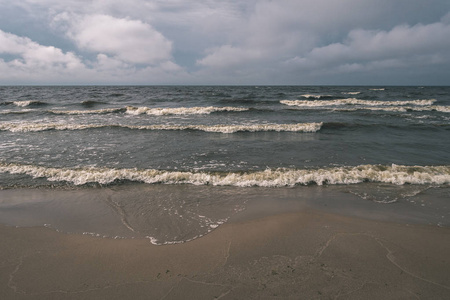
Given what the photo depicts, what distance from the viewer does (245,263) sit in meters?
3.57

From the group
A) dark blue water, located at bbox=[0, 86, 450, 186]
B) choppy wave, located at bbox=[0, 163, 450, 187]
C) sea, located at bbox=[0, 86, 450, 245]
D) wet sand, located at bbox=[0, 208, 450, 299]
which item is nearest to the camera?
wet sand, located at bbox=[0, 208, 450, 299]

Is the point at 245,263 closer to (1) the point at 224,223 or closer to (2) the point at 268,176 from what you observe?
(1) the point at 224,223

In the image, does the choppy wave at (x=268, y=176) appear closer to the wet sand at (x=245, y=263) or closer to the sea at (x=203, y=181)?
the sea at (x=203, y=181)

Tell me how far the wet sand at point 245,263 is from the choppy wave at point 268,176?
2153 millimetres

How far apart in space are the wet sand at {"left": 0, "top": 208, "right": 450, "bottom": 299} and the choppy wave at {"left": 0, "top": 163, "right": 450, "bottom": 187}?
7.06 ft

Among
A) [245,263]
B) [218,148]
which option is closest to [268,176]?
[245,263]

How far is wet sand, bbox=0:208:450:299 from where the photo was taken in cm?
309

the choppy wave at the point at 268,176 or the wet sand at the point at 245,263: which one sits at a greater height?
the choppy wave at the point at 268,176

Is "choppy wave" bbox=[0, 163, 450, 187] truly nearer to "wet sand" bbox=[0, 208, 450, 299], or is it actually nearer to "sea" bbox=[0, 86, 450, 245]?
"sea" bbox=[0, 86, 450, 245]

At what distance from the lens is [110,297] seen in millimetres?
3027

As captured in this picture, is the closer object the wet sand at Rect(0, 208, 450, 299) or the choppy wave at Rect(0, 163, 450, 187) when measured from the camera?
the wet sand at Rect(0, 208, 450, 299)

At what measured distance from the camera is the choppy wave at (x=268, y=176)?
6.80 meters

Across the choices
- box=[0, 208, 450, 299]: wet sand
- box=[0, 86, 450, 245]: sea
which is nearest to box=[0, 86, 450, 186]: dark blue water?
box=[0, 86, 450, 245]: sea

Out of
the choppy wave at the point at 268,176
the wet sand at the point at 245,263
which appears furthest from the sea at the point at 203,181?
the wet sand at the point at 245,263
